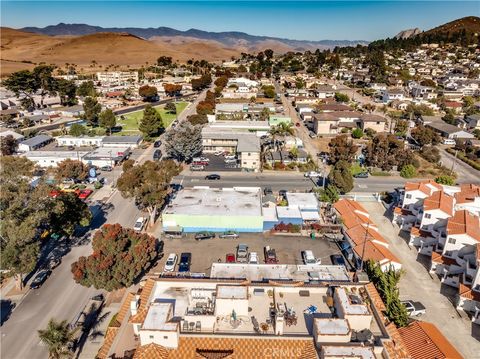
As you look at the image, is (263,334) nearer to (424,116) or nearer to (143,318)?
(143,318)

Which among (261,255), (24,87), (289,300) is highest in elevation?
(24,87)

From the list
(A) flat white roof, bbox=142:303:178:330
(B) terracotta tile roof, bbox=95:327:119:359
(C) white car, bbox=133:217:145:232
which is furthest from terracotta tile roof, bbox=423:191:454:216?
(B) terracotta tile roof, bbox=95:327:119:359

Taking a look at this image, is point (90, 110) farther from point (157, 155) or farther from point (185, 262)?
point (185, 262)

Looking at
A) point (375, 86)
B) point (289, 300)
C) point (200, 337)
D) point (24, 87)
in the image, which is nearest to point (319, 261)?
point (289, 300)

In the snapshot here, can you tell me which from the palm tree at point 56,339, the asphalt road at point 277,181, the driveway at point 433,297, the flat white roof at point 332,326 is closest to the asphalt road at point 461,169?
the asphalt road at point 277,181

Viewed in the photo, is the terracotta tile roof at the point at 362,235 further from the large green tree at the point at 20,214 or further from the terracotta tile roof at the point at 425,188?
the large green tree at the point at 20,214

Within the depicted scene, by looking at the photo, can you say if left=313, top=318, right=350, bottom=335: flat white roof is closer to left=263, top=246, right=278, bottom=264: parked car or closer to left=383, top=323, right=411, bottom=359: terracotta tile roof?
left=383, top=323, right=411, bottom=359: terracotta tile roof

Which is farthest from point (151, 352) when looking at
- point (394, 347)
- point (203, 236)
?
point (203, 236)
